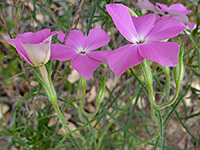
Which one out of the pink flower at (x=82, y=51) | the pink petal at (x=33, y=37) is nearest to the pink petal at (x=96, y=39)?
the pink flower at (x=82, y=51)

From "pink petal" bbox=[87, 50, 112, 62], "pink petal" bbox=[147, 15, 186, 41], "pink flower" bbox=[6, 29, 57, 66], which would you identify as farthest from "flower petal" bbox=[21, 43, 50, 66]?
"pink petal" bbox=[147, 15, 186, 41]

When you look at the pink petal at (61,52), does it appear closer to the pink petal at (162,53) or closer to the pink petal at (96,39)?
the pink petal at (96,39)

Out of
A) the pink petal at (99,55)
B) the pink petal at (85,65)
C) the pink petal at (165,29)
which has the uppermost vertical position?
the pink petal at (165,29)

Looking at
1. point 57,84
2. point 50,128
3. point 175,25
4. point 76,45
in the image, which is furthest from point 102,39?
point 57,84

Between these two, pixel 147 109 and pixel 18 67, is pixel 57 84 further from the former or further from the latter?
pixel 147 109

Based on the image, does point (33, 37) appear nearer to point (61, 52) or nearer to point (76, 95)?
point (61, 52)

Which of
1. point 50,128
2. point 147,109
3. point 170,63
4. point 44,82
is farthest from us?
point 147,109

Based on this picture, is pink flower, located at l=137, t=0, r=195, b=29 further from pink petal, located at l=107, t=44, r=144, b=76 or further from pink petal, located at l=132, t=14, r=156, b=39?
pink petal, located at l=107, t=44, r=144, b=76
